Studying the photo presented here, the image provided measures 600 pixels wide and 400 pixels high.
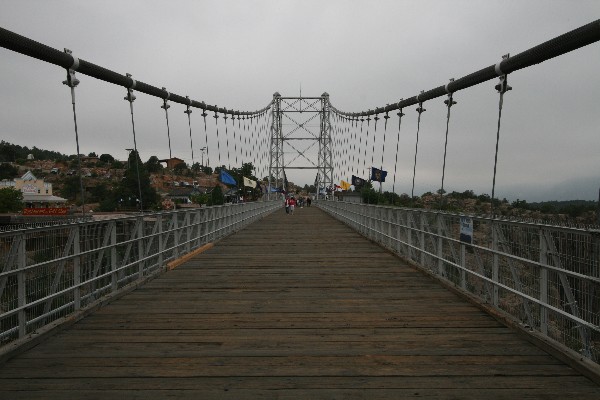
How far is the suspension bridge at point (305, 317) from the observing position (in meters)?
4.69

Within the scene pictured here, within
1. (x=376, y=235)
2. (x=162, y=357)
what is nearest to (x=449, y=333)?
(x=162, y=357)

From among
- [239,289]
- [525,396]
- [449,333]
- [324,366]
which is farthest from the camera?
[239,289]

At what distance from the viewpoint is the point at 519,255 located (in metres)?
6.62

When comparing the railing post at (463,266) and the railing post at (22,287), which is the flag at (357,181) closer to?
the railing post at (463,266)

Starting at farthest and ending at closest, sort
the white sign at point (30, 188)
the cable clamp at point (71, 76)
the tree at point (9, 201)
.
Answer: the tree at point (9, 201), the white sign at point (30, 188), the cable clamp at point (71, 76)

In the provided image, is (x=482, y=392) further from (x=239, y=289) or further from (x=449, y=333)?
(x=239, y=289)

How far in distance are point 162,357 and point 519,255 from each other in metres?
3.69

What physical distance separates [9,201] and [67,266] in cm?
6851

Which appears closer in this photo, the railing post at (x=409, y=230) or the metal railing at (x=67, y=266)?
the metal railing at (x=67, y=266)

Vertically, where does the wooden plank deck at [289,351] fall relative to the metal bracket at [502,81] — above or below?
below

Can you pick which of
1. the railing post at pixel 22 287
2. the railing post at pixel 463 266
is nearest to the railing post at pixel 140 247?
the railing post at pixel 22 287

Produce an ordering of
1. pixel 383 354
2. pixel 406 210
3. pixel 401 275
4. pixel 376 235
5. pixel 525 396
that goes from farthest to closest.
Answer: pixel 376 235, pixel 406 210, pixel 401 275, pixel 383 354, pixel 525 396

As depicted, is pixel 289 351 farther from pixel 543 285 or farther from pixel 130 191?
pixel 130 191

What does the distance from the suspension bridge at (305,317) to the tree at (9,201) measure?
58371mm
